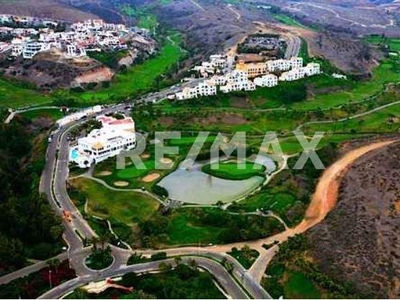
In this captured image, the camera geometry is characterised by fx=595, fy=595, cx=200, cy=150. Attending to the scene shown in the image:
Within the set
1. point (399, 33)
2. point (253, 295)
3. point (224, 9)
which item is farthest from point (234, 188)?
point (224, 9)

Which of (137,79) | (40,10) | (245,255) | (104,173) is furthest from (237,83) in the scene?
(40,10)

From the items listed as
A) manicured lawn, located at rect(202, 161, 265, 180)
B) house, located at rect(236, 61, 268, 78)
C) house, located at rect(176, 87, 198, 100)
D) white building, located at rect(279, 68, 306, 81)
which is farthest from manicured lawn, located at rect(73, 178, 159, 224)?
white building, located at rect(279, 68, 306, 81)

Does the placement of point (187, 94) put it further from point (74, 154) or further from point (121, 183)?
point (121, 183)

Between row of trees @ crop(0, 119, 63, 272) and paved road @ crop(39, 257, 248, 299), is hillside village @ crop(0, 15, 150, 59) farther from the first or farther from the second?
paved road @ crop(39, 257, 248, 299)

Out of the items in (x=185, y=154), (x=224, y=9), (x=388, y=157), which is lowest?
(x=224, y=9)

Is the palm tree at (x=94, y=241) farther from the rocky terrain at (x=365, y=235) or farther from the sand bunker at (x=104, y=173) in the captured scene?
the sand bunker at (x=104, y=173)

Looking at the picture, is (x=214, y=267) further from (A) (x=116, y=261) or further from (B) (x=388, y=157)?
(B) (x=388, y=157)
